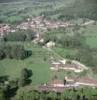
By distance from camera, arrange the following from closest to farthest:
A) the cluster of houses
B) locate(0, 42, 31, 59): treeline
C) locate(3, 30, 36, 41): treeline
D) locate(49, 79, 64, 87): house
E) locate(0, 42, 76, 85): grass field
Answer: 1. locate(49, 79, 64, 87): house
2. locate(0, 42, 76, 85): grass field
3. locate(0, 42, 31, 59): treeline
4. locate(3, 30, 36, 41): treeline
5. the cluster of houses

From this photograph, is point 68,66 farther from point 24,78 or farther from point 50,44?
point 50,44

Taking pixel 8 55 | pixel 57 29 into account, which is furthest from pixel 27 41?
pixel 8 55

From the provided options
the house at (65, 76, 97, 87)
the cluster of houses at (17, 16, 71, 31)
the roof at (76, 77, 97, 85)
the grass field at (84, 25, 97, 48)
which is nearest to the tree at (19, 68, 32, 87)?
the house at (65, 76, 97, 87)

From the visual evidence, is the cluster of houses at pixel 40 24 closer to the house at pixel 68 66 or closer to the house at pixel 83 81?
the house at pixel 68 66

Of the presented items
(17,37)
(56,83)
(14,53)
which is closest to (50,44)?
(17,37)

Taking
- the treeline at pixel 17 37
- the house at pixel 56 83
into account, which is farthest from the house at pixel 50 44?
the house at pixel 56 83

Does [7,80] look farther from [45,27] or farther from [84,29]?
[45,27]

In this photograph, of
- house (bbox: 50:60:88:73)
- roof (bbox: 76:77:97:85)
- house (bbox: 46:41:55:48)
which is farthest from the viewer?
house (bbox: 46:41:55:48)

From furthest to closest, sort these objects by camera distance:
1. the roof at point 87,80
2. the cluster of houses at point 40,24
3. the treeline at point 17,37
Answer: the cluster of houses at point 40,24, the treeline at point 17,37, the roof at point 87,80

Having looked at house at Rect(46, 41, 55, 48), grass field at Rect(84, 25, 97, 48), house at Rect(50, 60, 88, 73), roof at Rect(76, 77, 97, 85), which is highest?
roof at Rect(76, 77, 97, 85)

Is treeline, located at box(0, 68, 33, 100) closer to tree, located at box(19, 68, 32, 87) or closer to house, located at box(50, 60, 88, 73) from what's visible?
tree, located at box(19, 68, 32, 87)

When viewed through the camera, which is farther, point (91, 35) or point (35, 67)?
point (91, 35)

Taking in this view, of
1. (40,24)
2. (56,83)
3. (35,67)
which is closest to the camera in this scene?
(56,83)
